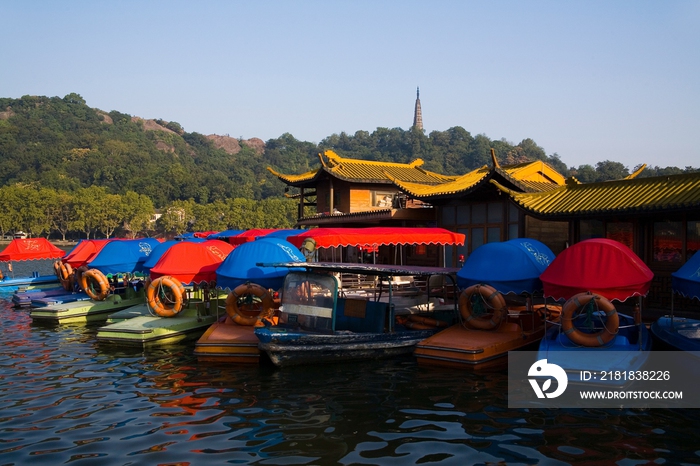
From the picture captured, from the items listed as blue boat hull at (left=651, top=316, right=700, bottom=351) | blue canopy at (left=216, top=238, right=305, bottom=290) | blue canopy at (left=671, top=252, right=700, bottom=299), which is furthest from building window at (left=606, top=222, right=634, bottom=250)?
blue canopy at (left=216, top=238, right=305, bottom=290)

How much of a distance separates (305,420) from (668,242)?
11931 millimetres

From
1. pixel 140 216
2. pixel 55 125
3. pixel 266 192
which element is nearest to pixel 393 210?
pixel 140 216

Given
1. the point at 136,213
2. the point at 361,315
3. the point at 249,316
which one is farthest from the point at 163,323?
the point at 136,213

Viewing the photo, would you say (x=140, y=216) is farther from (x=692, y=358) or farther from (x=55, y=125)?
(x=55, y=125)

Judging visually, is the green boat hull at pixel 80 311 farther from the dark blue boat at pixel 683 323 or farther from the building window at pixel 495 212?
the dark blue boat at pixel 683 323

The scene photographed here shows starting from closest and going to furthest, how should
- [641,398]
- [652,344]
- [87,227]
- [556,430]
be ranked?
[556,430], [641,398], [652,344], [87,227]

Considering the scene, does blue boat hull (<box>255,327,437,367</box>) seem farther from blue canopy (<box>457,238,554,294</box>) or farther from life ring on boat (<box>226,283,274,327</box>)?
blue canopy (<box>457,238,554,294</box>)

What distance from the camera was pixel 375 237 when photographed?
20656mm

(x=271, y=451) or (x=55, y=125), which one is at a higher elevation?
(x=55, y=125)

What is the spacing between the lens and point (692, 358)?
1159 centimetres

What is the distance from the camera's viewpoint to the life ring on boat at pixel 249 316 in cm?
1574

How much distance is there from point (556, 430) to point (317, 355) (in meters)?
5.93

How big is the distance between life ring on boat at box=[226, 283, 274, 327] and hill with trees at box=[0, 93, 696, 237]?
203 ft

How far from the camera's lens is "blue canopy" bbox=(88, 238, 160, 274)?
22859 mm
